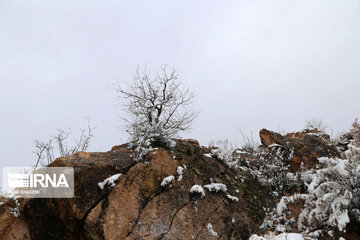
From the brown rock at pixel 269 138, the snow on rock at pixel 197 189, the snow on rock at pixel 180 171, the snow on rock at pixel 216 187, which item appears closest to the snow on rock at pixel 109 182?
the snow on rock at pixel 180 171

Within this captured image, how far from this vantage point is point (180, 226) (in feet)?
14.8

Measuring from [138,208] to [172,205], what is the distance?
30.1 inches

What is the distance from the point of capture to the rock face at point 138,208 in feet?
14.4

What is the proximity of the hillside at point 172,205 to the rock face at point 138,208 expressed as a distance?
0.02 m

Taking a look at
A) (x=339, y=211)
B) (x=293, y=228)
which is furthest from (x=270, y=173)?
(x=339, y=211)

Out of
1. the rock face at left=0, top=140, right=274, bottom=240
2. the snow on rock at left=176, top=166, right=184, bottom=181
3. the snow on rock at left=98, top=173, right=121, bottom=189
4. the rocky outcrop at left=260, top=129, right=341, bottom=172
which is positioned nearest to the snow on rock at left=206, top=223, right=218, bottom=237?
the rock face at left=0, top=140, right=274, bottom=240

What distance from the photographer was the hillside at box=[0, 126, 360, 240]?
4.18 m

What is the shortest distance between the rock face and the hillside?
0.8 inches

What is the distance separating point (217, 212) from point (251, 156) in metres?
4.59

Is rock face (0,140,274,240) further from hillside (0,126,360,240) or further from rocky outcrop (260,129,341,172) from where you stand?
rocky outcrop (260,129,341,172)

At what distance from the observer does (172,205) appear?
4.85 meters

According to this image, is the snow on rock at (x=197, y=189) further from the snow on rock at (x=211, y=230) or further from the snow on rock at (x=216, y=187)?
the snow on rock at (x=211, y=230)

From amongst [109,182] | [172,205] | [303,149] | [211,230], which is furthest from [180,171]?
[303,149]

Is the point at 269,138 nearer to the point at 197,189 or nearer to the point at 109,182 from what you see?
the point at 197,189
